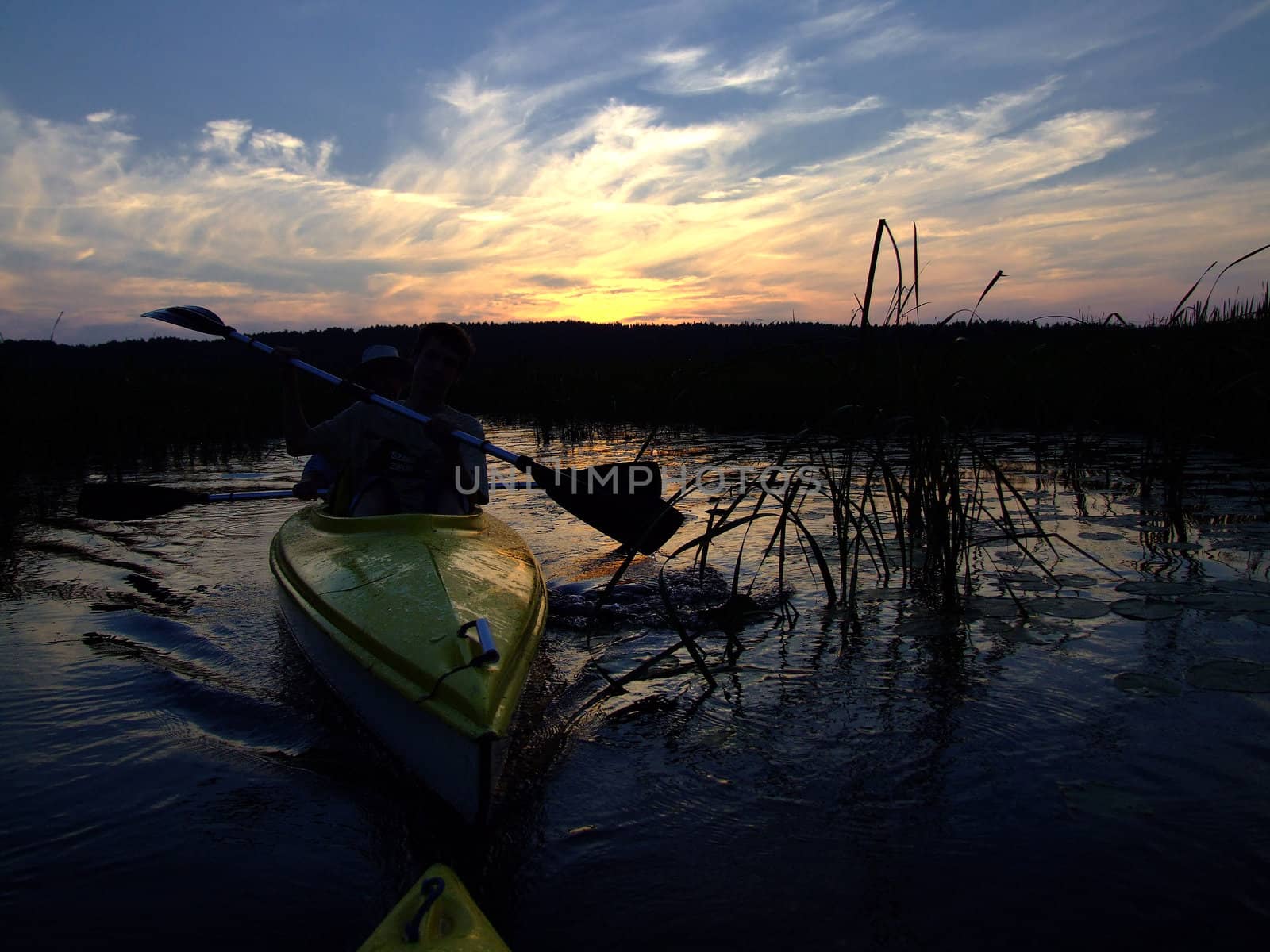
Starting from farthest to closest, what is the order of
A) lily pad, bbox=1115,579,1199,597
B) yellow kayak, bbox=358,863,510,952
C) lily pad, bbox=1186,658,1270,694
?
lily pad, bbox=1115,579,1199,597, lily pad, bbox=1186,658,1270,694, yellow kayak, bbox=358,863,510,952

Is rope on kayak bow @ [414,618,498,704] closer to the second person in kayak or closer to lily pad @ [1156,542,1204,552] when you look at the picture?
the second person in kayak

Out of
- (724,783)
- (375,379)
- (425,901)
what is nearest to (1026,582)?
(724,783)

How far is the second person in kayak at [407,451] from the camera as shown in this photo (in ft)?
13.7

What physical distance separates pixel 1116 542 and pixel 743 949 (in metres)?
4.16

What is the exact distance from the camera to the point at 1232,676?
114 inches

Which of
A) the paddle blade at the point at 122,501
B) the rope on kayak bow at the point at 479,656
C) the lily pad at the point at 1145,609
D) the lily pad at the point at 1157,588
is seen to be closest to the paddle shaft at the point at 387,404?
the paddle blade at the point at 122,501

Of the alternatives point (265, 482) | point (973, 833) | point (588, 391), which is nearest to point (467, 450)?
point (973, 833)

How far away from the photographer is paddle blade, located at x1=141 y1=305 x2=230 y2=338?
5.20 metres

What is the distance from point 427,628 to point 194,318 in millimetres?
3814

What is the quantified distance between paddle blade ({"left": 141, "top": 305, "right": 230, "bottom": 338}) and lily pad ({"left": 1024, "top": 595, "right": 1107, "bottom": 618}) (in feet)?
16.1

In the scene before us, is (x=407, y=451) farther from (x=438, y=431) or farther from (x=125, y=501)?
(x=125, y=501)

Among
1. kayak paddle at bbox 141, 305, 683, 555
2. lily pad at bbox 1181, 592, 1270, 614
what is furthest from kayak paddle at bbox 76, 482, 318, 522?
lily pad at bbox 1181, 592, 1270, 614

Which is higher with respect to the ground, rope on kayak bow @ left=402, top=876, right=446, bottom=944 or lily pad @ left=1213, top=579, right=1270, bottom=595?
lily pad @ left=1213, top=579, right=1270, bottom=595

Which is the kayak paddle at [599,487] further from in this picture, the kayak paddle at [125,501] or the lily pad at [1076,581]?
the lily pad at [1076,581]
